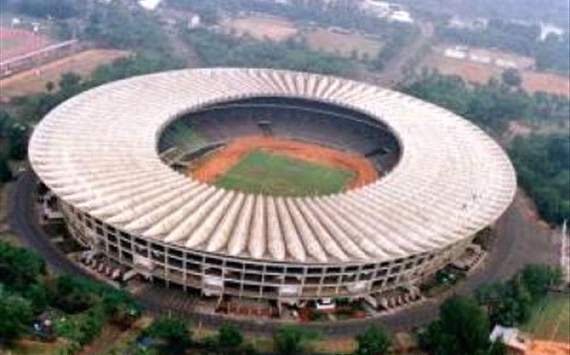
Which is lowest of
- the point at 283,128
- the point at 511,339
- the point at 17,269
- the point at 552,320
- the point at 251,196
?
the point at 552,320

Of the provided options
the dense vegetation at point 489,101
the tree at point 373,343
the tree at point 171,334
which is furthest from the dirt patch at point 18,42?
the tree at point 373,343

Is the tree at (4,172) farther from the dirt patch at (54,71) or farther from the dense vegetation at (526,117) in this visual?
the dense vegetation at (526,117)

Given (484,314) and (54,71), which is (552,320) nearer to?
(484,314)

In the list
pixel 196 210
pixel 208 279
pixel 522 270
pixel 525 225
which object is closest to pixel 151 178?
pixel 196 210

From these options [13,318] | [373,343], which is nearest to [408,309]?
[373,343]

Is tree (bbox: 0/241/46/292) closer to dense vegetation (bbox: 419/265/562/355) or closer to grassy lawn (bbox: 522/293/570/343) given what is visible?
dense vegetation (bbox: 419/265/562/355)
